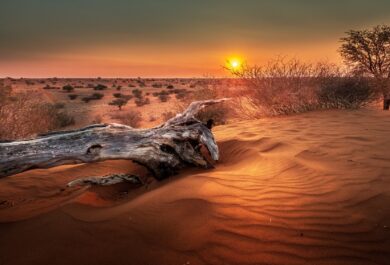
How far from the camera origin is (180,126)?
512 cm

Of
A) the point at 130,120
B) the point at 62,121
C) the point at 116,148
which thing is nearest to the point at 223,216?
the point at 116,148

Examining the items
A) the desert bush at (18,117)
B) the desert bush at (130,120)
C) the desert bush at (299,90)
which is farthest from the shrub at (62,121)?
the desert bush at (299,90)

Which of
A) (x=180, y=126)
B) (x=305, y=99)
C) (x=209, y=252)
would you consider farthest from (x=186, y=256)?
(x=305, y=99)

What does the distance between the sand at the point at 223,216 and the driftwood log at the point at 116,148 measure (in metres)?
0.26

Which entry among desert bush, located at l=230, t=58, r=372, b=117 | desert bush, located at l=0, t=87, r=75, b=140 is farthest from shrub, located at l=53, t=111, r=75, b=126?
desert bush, located at l=230, t=58, r=372, b=117

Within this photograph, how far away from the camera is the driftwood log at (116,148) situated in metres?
4.07

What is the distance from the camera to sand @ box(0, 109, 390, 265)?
2.68 meters

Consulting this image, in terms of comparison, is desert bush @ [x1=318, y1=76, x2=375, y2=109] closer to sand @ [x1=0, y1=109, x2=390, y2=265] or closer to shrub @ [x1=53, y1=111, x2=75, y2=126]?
sand @ [x1=0, y1=109, x2=390, y2=265]

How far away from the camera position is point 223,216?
10.4 feet

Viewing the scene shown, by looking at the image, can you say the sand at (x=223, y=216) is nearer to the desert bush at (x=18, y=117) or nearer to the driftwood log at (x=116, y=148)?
the driftwood log at (x=116, y=148)

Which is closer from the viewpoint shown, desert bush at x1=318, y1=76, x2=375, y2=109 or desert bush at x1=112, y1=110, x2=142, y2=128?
desert bush at x1=318, y1=76, x2=375, y2=109

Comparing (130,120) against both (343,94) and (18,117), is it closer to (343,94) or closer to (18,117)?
(18,117)

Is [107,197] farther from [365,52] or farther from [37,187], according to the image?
[365,52]

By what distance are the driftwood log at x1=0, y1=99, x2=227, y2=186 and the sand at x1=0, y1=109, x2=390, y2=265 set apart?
0.26m
